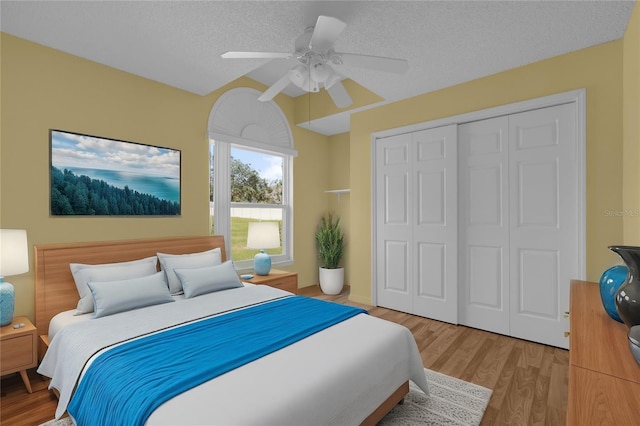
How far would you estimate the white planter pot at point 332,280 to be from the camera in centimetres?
477

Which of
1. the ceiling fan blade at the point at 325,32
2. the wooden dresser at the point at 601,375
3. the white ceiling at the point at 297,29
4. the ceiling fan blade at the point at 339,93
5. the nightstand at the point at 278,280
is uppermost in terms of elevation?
the white ceiling at the point at 297,29

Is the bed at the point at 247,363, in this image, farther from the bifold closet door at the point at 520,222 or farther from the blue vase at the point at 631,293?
the bifold closet door at the point at 520,222

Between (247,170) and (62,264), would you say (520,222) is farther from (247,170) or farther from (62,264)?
(62,264)

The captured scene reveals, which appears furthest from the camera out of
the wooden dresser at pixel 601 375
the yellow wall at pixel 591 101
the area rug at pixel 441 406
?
the yellow wall at pixel 591 101

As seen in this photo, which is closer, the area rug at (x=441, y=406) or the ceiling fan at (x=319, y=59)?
the area rug at (x=441, y=406)

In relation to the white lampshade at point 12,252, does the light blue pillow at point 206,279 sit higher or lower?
lower

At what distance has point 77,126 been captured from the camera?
277 cm

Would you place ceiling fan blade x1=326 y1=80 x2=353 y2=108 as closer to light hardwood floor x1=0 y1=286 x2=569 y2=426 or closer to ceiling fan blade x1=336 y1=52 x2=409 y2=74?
ceiling fan blade x1=336 y1=52 x2=409 y2=74

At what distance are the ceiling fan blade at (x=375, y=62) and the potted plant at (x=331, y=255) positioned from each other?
3073 millimetres

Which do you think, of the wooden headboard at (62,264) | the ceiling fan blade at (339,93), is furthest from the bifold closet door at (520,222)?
the wooden headboard at (62,264)

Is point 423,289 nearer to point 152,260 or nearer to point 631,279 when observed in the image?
point 631,279

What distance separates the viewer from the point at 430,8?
2.18 meters

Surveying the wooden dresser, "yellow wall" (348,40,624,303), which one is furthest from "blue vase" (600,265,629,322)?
"yellow wall" (348,40,624,303)

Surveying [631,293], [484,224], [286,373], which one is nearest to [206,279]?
[286,373]
